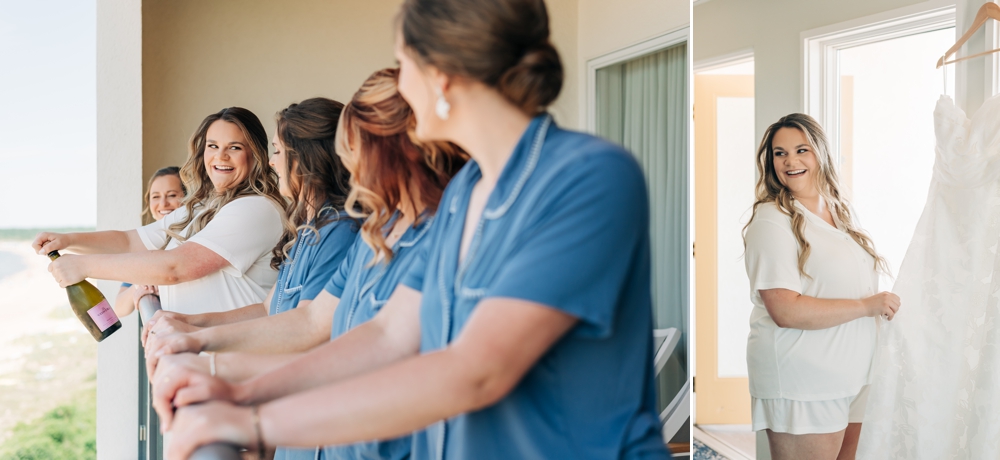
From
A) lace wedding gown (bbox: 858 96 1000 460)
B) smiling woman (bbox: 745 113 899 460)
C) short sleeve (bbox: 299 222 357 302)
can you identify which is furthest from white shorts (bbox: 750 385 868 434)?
short sleeve (bbox: 299 222 357 302)

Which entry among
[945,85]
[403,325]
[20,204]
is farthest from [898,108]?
[20,204]

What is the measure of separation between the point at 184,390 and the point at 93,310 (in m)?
1.35

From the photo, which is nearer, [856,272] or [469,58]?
[469,58]

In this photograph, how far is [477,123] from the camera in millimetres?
Result: 663

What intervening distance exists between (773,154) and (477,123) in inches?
90.9

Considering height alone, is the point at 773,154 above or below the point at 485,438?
above

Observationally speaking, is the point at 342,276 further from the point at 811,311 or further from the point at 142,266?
the point at 811,311

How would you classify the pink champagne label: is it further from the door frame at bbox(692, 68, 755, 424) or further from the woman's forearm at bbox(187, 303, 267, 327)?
the door frame at bbox(692, 68, 755, 424)

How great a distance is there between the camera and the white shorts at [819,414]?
2.55m

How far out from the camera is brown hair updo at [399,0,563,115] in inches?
23.4

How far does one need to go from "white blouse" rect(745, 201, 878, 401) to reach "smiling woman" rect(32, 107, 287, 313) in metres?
1.82

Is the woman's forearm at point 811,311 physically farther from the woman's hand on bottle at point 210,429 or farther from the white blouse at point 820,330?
the woman's hand on bottle at point 210,429

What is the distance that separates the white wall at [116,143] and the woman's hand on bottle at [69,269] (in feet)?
3.73

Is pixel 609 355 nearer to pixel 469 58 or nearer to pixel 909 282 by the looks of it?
pixel 469 58
